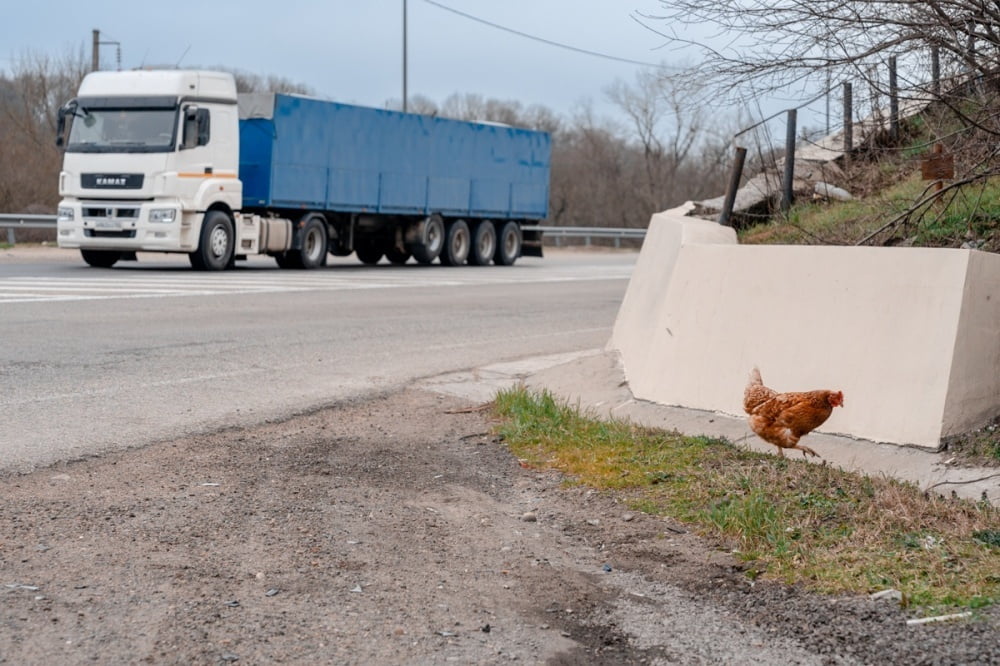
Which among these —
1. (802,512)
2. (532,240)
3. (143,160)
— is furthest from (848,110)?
(532,240)

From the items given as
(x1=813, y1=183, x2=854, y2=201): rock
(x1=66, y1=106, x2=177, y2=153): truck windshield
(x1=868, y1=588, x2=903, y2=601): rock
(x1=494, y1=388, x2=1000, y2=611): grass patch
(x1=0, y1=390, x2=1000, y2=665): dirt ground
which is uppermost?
(x1=66, y1=106, x2=177, y2=153): truck windshield

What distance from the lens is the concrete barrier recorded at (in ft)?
20.6

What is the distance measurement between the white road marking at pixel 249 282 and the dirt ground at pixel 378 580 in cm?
1016

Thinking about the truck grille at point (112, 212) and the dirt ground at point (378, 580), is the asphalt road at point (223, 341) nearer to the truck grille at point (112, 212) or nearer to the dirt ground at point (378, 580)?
the truck grille at point (112, 212)

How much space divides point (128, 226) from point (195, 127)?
7.21 ft

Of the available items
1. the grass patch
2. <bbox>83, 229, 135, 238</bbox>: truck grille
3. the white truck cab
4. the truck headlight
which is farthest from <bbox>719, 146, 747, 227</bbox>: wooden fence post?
<bbox>83, 229, 135, 238</bbox>: truck grille

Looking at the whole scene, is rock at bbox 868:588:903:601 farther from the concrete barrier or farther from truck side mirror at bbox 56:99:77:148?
truck side mirror at bbox 56:99:77:148

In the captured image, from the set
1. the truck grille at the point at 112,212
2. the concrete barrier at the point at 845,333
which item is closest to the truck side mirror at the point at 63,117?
the truck grille at the point at 112,212

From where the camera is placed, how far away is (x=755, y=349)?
7125 millimetres

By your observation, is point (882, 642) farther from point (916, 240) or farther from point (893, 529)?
point (916, 240)

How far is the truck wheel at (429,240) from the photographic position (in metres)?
28.8

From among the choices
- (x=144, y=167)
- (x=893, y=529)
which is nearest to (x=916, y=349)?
(x=893, y=529)

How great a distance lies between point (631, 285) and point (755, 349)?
3.38 metres

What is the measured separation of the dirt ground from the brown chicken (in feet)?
2.98
